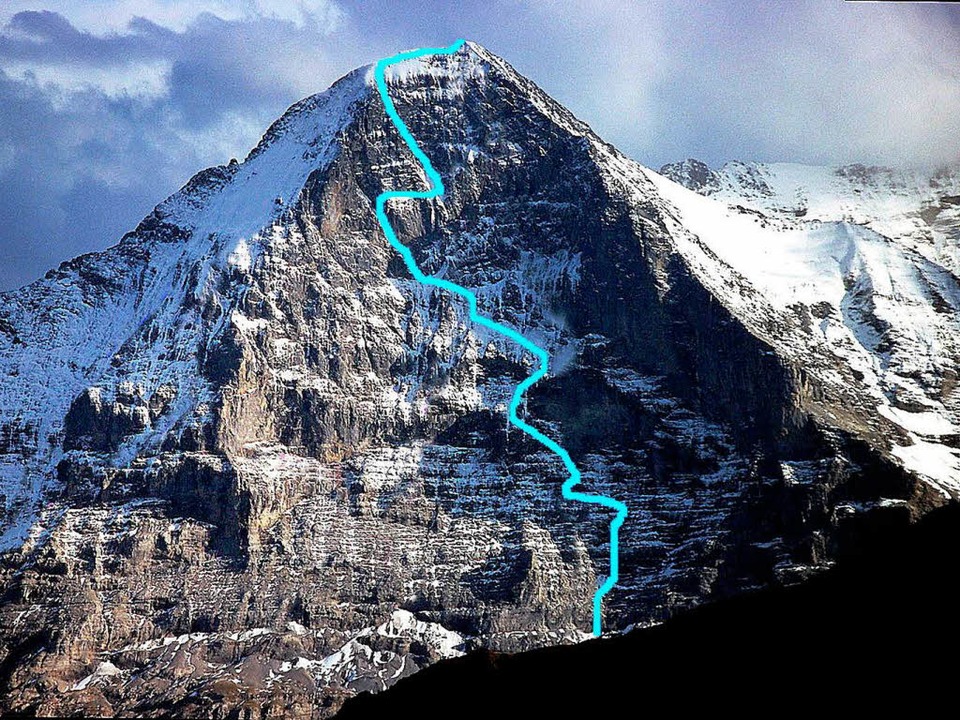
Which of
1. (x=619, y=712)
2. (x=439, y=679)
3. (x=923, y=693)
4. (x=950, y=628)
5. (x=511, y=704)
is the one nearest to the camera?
(x=923, y=693)

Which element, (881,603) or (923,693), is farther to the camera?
(881,603)

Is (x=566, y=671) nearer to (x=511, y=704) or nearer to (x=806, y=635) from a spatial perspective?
(x=511, y=704)

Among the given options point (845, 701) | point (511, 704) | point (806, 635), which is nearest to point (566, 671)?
point (511, 704)

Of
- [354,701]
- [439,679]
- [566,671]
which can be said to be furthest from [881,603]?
[354,701]

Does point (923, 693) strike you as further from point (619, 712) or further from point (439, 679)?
point (439, 679)

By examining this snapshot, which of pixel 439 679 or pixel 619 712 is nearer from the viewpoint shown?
pixel 619 712

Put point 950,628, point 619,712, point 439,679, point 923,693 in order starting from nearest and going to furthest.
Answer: point 923,693, point 950,628, point 619,712, point 439,679

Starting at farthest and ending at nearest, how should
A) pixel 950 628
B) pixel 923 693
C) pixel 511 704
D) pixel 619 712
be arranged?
pixel 511 704 → pixel 619 712 → pixel 950 628 → pixel 923 693

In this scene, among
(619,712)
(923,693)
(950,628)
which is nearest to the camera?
(923,693)

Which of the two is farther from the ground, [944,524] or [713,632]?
[944,524]
